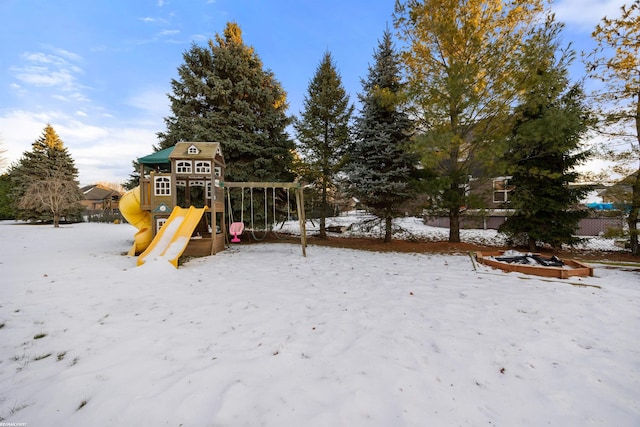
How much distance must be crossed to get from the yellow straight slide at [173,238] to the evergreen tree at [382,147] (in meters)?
5.98

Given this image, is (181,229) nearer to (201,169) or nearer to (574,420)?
(201,169)

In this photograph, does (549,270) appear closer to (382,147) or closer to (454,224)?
(454,224)

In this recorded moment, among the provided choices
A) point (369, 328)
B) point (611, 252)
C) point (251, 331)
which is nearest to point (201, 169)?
point (251, 331)

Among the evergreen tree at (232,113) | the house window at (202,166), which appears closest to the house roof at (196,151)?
the house window at (202,166)

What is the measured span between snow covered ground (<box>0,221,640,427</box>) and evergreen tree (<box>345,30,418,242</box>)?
17.9 ft

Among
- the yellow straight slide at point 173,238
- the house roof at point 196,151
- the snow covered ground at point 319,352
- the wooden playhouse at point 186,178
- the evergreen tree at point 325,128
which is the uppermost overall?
the evergreen tree at point 325,128

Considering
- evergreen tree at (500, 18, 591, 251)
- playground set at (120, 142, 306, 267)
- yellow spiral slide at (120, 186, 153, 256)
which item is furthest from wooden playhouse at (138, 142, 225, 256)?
evergreen tree at (500, 18, 591, 251)

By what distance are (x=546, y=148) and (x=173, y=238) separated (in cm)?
1151

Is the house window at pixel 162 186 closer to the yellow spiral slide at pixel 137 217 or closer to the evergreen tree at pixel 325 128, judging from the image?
the yellow spiral slide at pixel 137 217

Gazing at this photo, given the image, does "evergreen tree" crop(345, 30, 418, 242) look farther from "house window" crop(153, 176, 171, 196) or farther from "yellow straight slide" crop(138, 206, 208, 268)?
"house window" crop(153, 176, 171, 196)

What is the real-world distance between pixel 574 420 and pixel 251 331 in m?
2.79

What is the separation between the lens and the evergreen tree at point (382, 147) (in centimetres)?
974

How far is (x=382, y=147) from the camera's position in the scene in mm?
10109

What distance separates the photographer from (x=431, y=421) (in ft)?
5.65
